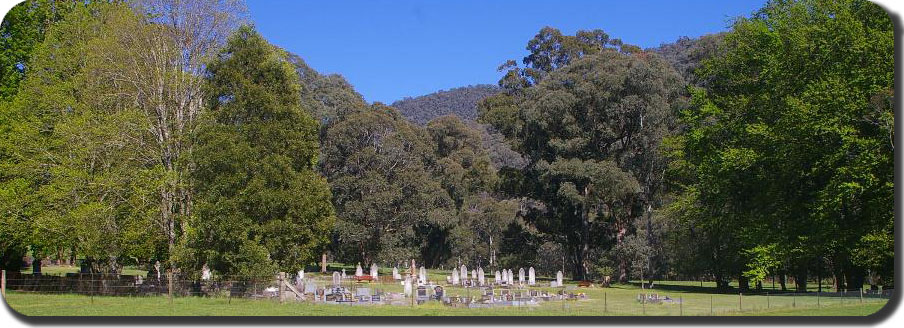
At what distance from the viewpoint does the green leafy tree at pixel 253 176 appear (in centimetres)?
2461

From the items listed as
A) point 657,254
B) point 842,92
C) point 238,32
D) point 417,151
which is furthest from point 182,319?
point 417,151

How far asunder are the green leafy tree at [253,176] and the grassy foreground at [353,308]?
2.03m

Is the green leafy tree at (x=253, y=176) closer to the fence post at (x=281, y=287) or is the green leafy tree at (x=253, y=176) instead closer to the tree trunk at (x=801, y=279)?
the fence post at (x=281, y=287)

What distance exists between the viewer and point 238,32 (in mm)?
28109

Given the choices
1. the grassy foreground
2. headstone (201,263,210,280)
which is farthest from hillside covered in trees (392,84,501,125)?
the grassy foreground

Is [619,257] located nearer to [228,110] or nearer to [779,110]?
[779,110]

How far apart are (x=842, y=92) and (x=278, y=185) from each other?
1688 centimetres

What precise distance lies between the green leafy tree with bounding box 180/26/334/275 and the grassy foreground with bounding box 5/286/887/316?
203cm

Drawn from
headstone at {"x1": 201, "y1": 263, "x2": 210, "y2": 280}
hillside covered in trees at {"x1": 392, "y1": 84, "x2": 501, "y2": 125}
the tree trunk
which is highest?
hillside covered in trees at {"x1": 392, "y1": 84, "x2": 501, "y2": 125}

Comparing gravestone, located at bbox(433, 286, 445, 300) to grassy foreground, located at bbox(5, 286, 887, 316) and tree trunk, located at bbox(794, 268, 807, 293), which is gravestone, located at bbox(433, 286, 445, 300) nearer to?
grassy foreground, located at bbox(5, 286, 887, 316)

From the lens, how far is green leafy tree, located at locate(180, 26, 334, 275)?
24.6m

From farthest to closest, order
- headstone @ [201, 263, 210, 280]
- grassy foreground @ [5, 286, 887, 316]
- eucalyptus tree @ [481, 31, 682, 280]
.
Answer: eucalyptus tree @ [481, 31, 682, 280], headstone @ [201, 263, 210, 280], grassy foreground @ [5, 286, 887, 316]

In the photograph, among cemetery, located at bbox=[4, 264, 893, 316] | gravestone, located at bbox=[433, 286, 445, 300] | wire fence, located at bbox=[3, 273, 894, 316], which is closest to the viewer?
cemetery, located at bbox=[4, 264, 893, 316]

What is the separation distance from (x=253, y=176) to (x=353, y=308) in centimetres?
605
